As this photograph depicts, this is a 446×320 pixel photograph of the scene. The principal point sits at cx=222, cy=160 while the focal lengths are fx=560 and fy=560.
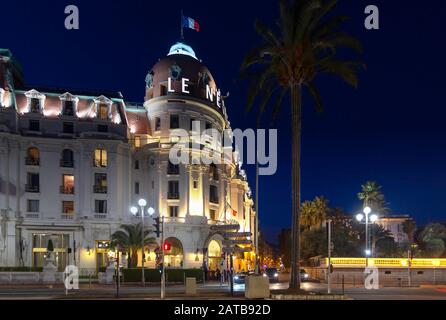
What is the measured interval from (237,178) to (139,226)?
33088mm

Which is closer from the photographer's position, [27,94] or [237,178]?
[27,94]

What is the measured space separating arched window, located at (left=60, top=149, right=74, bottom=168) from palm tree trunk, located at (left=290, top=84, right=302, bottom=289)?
48.3 metres

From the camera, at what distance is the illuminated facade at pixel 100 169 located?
68.9 metres

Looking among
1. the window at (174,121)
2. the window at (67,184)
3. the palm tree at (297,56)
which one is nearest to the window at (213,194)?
the window at (174,121)

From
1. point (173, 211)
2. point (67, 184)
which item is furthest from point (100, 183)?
point (173, 211)

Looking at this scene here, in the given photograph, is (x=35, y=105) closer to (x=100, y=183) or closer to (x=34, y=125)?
(x=34, y=125)

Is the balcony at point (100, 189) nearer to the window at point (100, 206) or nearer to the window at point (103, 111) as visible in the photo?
the window at point (100, 206)

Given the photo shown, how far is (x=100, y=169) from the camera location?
72250 millimetres

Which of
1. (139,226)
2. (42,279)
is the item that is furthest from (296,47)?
(139,226)

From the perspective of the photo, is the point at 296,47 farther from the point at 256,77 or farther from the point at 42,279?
the point at 42,279

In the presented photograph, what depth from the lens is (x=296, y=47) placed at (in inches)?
1122

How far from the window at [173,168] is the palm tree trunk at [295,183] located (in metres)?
46.7
